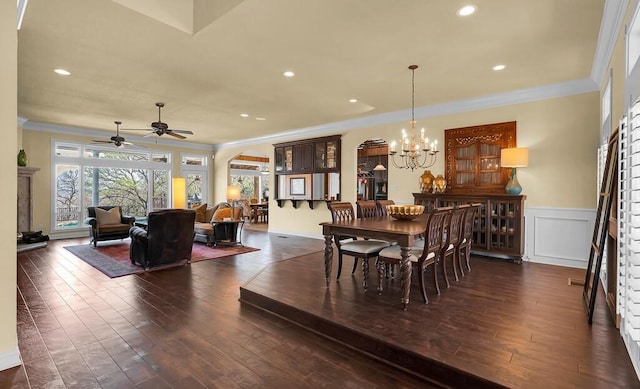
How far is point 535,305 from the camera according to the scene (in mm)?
2979

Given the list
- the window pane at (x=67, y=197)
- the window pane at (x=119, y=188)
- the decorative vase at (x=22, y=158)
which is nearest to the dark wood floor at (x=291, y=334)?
the decorative vase at (x=22, y=158)

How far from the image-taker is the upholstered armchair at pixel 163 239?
4.55 m

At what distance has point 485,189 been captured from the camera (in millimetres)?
5129

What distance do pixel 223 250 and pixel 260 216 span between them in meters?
5.78

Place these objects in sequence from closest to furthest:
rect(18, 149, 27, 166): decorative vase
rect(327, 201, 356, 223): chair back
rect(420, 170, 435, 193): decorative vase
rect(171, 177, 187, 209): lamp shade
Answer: rect(327, 201, 356, 223): chair back, rect(420, 170, 435, 193): decorative vase, rect(18, 149, 27, 166): decorative vase, rect(171, 177, 187, 209): lamp shade

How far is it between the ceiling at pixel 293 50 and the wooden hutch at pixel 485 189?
699 mm

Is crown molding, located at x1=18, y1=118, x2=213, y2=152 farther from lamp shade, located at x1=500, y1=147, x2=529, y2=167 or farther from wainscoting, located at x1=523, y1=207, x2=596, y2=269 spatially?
wainscoting, located at x1=523, y1=207, x2=596, y2=269

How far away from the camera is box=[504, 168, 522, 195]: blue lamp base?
15.4 ft

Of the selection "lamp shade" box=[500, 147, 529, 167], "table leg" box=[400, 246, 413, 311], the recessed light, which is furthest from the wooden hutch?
the recessed light

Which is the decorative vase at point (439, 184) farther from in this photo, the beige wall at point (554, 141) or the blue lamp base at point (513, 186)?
the blue lamp base at point (513, 186)

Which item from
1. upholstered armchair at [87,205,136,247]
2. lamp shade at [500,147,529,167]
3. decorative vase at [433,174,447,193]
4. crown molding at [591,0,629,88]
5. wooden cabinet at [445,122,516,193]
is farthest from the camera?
upholstered armchair at [87,205,136,247]

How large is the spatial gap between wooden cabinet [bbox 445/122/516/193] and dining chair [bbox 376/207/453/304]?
2.36m

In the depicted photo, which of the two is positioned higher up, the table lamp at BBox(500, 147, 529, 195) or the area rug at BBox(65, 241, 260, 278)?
the table lamp at BBox(500, 147, 529, 195)

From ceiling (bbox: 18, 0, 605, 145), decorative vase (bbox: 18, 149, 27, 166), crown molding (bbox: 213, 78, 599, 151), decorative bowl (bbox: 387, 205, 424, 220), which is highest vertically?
ceiling (bbox: 18, 0, 605, 145)
